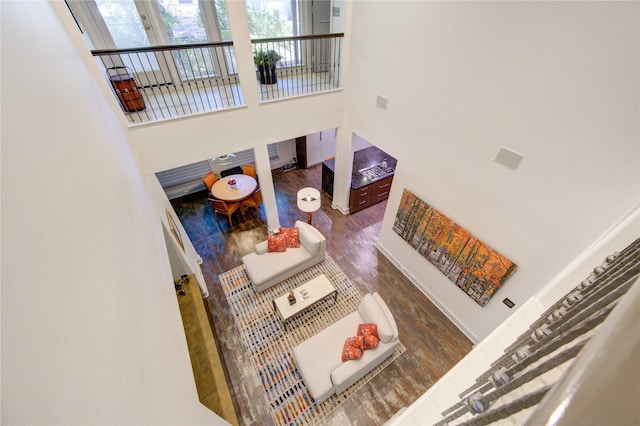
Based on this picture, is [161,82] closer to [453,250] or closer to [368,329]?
[368,329]

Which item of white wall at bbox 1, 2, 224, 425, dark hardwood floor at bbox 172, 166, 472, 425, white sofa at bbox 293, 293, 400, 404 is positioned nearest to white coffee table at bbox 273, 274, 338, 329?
white sofa at bbox 293, 293, 400, 404

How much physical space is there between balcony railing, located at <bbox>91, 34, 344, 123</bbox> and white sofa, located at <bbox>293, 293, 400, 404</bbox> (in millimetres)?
3547

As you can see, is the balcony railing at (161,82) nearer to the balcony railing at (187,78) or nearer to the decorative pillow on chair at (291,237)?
the balcony railing at (187,78)

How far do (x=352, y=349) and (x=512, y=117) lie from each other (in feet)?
10.1

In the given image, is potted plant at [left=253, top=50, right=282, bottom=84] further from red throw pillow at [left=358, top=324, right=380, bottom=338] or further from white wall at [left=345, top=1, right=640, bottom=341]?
red throw pillow at [left=358, top=324, right=380, bottom=338]

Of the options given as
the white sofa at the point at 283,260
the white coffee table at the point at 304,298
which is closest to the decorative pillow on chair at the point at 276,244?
the white sofa at the point at 283,260

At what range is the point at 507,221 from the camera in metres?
2.97

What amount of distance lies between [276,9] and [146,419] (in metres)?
6.33

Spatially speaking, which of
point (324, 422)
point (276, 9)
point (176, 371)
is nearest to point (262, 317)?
point (324, 422)

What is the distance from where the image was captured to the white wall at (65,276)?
662 mm

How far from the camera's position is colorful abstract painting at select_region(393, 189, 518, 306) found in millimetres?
3246

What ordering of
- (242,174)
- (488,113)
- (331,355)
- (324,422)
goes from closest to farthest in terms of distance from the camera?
(488,113), (324,422), (331,355), (242,174)

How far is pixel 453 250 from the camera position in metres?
3.67

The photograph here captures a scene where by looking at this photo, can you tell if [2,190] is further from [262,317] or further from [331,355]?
[262,317]
